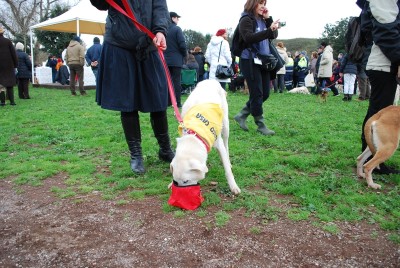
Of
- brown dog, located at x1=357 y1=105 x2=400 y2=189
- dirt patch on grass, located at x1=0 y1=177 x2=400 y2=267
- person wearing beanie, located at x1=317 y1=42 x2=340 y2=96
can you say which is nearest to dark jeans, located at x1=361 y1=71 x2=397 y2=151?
brown dog, located at x1=357 y1=105 x2=400 y2=189

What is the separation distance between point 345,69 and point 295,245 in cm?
1158

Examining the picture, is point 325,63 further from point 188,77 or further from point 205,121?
point 205,121

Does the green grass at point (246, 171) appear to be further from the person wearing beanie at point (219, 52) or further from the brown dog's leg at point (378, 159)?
the person wearing beanie at point (219, 52)

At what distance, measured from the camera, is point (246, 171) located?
4.01 m

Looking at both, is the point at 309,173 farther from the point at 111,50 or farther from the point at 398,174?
the point at 111,50

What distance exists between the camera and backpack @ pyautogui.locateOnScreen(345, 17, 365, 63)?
4031mm

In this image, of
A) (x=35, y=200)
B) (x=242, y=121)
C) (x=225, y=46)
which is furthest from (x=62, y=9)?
(x=35, y=200)

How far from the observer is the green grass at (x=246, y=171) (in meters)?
3.11

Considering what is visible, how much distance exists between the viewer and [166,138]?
4.23 metres

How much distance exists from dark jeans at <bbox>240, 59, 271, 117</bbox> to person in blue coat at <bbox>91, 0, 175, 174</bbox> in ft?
6.75

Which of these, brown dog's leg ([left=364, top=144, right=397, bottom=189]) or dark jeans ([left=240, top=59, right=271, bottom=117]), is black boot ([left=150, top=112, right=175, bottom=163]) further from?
brown dog's leg ([left=364, top=144, right=397, bottom=189])

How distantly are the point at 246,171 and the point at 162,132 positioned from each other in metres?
1.12

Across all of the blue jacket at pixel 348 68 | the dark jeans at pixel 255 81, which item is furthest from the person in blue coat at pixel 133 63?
the blue jacket at pixel 348 68

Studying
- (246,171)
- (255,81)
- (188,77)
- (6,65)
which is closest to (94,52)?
(6,65)
